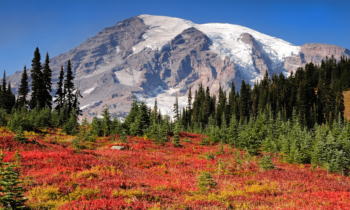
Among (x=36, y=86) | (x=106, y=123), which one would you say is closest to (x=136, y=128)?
(x=106, y=123)

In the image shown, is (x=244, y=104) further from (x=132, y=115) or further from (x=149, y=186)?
(x=149, y=186)

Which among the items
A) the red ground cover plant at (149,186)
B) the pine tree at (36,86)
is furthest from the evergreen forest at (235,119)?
the red ground cover plant at (149,186)

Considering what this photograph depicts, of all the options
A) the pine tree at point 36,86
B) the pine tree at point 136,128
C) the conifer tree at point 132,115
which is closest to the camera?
the pine tree at point 136,128

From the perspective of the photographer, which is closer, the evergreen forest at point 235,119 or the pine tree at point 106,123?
the evergreen forest at point 235,119

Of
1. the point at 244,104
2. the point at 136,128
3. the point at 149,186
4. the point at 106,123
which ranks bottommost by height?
the point at 149,186

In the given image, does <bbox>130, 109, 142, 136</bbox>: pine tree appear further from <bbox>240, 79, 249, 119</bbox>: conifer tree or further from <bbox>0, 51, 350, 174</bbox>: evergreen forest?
<bbox>240, 79, 249, 119</bbox>: conifer tree

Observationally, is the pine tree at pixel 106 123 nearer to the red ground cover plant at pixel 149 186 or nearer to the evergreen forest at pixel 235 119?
the evergreen forest at pixel 235 119

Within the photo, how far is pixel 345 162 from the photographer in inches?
768

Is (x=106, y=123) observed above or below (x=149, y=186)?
above

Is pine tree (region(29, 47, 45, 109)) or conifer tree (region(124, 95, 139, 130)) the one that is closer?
conifer tree (region(124, 95, 139, 130))

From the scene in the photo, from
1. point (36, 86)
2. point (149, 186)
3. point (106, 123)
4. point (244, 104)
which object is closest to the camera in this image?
point (149, 186)

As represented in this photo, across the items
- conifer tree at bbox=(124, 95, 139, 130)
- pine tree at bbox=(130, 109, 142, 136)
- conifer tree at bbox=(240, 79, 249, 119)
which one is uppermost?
conifer tree at bbox=(240, 79, 249, 119)

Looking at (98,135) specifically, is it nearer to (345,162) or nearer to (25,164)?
(25,164)

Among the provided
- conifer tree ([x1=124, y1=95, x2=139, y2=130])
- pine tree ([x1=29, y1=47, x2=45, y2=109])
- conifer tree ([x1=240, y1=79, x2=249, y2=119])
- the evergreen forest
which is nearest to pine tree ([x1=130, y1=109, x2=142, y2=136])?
the evergreen forest
